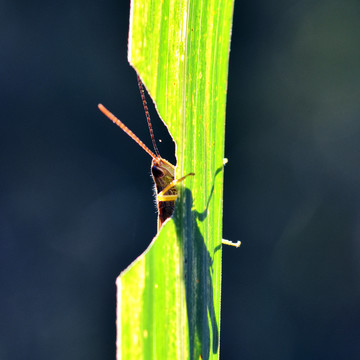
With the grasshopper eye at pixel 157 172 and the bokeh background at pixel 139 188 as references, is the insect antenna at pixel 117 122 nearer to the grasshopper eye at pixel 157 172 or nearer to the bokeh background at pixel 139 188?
the grasshopper eye at pixel 157 172

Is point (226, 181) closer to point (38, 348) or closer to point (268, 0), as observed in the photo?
point (268, 0)

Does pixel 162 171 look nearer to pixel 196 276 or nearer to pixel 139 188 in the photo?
pixel 196 276

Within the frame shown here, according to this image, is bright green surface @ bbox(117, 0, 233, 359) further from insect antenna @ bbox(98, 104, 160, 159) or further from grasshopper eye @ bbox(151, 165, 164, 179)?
grasshopper eye @ bbox(151, 165, 164, 179)

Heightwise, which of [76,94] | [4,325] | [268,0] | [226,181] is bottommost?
[4,325]

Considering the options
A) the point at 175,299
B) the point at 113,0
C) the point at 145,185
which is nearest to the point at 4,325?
the point at 145,185

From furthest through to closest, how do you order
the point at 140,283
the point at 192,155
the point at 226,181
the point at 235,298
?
the point at 235,298
the point at 226,181
the point at 192,155
the point at 140,283

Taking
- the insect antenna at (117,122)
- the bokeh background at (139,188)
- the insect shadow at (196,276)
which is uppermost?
the bokeh background at (139,188)

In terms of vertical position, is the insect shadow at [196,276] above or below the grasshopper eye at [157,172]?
below

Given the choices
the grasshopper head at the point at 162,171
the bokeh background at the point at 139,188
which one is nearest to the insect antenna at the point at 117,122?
the grasshopper head at the point at 162,171
